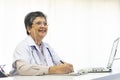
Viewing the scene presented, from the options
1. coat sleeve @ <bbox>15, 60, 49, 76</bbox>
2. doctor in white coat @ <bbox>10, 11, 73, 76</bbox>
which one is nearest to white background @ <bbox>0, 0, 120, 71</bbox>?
doctor in white coat @ <bbox>10, 11, 73, 76</bbox>

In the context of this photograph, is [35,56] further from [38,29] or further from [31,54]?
[38,29]

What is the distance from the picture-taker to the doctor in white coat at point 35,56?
1863 millimetres

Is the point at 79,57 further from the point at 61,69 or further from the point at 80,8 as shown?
the point at 61,69

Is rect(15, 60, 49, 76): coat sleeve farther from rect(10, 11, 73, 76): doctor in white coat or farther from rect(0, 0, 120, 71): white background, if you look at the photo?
rect(0, 0, 120, 71): white background

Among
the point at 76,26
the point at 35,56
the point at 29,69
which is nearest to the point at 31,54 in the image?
the point at 35,56

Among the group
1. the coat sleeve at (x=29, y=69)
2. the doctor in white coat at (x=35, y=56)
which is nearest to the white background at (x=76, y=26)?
the doctor in white coat at (x=35, y=56)

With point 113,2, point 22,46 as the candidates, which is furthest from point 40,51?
point 113,2

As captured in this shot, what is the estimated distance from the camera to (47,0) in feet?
13.2

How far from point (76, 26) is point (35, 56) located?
216 cm

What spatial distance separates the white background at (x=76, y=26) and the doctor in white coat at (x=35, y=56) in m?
1.54

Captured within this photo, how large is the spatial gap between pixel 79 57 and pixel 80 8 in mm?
748

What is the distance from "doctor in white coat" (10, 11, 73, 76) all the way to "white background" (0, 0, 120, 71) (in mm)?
1541

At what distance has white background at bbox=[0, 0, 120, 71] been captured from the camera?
383cm

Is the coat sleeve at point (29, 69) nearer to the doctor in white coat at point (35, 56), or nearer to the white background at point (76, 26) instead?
the doctor in white coat at point (35, 56)
